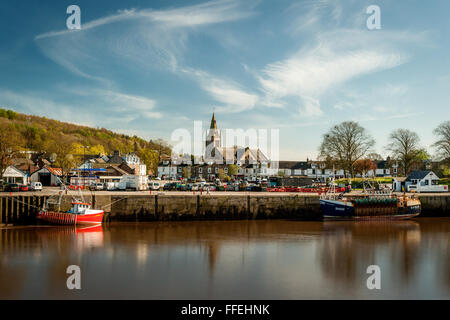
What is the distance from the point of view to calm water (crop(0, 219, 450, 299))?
13.6 meters

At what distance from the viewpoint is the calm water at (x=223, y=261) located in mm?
13570

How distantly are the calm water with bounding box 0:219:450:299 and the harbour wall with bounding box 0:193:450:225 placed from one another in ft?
5.24

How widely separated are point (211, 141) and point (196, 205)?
86.4 meters

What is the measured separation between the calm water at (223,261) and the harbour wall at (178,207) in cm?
160

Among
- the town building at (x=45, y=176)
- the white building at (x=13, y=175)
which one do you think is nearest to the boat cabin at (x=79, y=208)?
the town building at (x=45, y=176)

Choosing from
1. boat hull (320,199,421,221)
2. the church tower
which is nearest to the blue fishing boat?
boat hull (320,199,421,221)

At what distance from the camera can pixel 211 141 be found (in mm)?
114500

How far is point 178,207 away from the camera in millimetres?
28469

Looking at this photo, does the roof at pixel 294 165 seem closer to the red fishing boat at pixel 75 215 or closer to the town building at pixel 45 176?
the town building at pixel 45 176

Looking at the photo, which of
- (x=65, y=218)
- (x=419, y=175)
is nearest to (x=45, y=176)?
(x=65, y=218)
